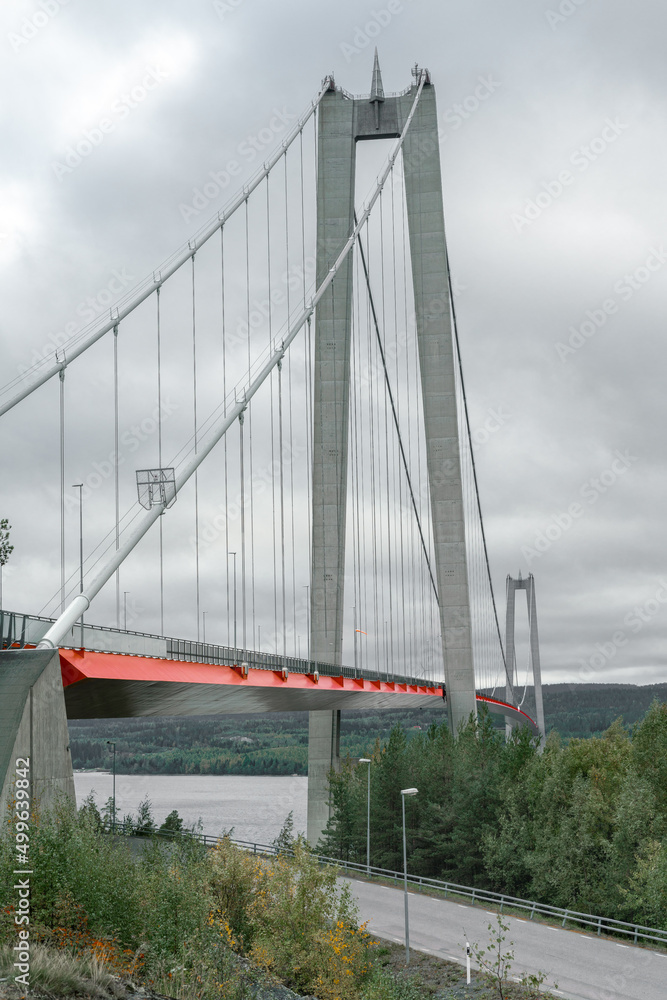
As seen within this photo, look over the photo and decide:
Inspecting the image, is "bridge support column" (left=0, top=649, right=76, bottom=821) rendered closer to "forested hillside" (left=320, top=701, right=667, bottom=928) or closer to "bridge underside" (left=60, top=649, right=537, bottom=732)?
"bridge underside" (left=60, top=649, right=537, bottom=732)

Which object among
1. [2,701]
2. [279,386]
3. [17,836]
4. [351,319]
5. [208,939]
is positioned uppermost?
[351,319]

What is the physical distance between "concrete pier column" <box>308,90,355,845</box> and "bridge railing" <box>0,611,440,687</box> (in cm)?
1009

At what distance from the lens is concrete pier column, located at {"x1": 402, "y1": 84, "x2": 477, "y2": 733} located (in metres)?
48.2

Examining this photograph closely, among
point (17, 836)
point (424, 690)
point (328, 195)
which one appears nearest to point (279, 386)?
point (328, 195)

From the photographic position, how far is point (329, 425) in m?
45.8

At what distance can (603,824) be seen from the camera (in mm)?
38406

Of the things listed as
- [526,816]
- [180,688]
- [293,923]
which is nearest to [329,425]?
[526,816]

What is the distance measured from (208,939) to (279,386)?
24777mm

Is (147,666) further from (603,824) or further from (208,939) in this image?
(603,824)

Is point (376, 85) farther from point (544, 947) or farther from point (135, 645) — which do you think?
point (544, 947)

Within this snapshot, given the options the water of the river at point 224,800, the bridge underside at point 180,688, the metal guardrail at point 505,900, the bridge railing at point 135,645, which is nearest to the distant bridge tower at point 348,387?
the bridge underside at point 180,688

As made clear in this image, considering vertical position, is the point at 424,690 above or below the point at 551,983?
above

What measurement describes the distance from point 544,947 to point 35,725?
615 inches

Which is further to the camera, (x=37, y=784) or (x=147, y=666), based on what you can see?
(x=147, y=666)
